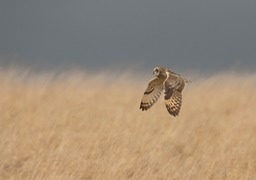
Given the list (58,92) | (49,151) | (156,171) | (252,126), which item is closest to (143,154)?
(156,171)

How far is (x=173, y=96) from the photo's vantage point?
558 cm

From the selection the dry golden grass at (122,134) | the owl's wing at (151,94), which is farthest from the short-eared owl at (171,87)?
the dry golden grass at (122,134)

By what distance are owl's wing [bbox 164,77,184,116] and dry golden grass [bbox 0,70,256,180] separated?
6.82 ft

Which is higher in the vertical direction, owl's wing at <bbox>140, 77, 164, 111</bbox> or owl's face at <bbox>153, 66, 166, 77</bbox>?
owl's face at <bbox>153, 66, 166, 77</bbox>

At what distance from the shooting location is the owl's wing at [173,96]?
555 centimetres

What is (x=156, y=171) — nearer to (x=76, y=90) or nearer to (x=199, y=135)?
(x=199, y=135)

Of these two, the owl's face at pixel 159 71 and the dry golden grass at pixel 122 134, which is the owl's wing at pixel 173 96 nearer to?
the owl's face at pixel 159 71

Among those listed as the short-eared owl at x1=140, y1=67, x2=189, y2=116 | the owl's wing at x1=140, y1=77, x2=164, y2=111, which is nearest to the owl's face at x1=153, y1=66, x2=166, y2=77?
the short-eared owl at x1=140, y1=67, x2=189, y2=116

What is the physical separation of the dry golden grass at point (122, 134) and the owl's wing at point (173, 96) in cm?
208

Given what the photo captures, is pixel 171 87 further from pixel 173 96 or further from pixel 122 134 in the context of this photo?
pixel 122 134

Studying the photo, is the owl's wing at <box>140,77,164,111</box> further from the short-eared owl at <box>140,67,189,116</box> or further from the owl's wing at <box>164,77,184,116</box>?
the owl's wing at <box>164,77,184,116</box>

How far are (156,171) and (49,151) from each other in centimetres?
167

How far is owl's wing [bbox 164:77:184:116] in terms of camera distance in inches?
219

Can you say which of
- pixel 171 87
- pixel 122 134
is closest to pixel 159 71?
pixel 171 87
